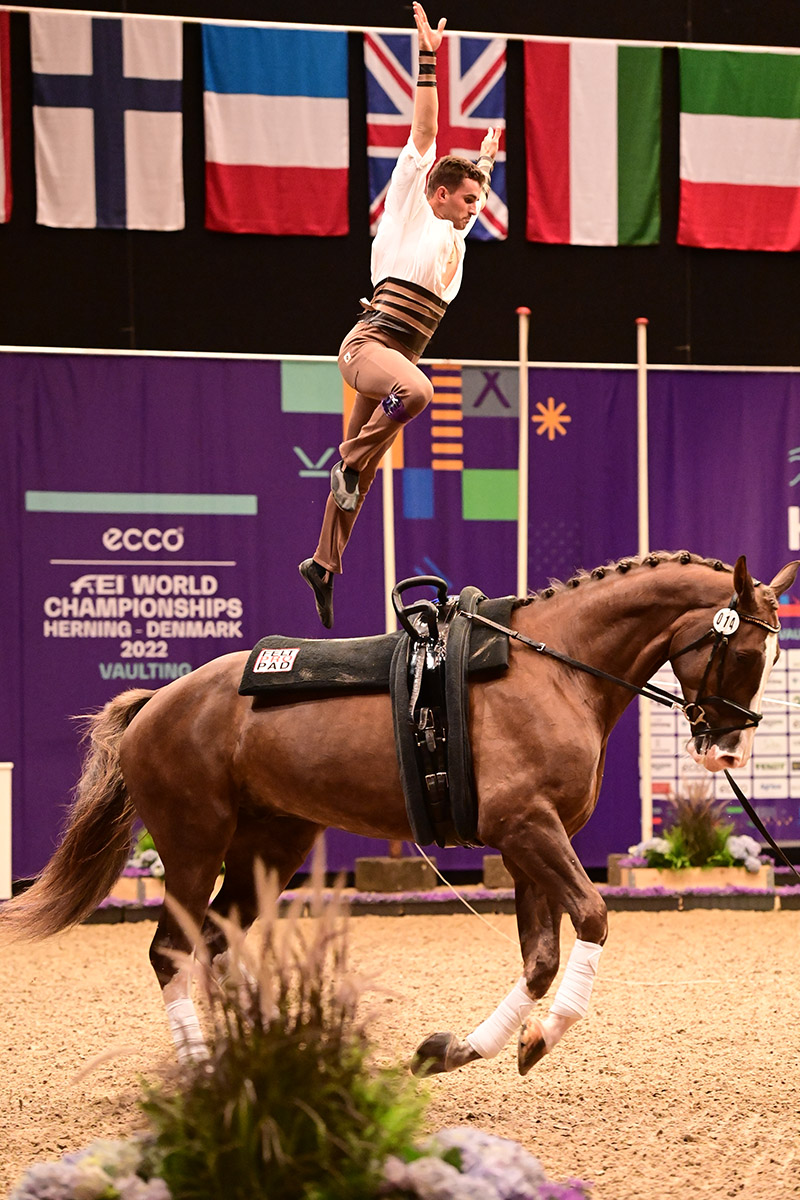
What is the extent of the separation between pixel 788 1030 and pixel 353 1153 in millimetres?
3517

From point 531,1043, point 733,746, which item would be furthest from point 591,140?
point 531,1043

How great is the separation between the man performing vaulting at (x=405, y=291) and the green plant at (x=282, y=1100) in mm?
2159

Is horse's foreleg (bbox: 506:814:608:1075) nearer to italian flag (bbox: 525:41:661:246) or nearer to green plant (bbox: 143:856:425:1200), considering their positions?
green plant (bbox: 143:856:425:1200)

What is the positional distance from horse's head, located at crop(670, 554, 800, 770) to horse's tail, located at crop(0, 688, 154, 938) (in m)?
1.98

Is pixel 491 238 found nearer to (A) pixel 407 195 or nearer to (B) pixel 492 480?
(B) pixel 492 480

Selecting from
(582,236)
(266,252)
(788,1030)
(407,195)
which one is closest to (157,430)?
(266,252)

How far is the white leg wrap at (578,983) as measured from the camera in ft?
12.0

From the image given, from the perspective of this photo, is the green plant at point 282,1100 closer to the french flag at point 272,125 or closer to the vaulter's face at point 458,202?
the vaulter's face at point 458,202

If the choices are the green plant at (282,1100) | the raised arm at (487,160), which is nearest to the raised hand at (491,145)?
the raised arm at (487,160)

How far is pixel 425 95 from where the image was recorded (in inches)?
164

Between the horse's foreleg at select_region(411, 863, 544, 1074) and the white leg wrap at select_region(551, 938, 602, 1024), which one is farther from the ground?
the white leg wrap at select_region(551, 938, 602, 1024)

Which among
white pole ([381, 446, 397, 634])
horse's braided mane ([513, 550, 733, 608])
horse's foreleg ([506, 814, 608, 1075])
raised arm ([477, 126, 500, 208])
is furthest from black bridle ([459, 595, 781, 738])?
white pole ([381, 446, 397, 634])

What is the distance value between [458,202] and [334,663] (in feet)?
5.16

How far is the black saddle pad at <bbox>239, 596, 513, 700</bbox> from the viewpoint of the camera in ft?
13.6
